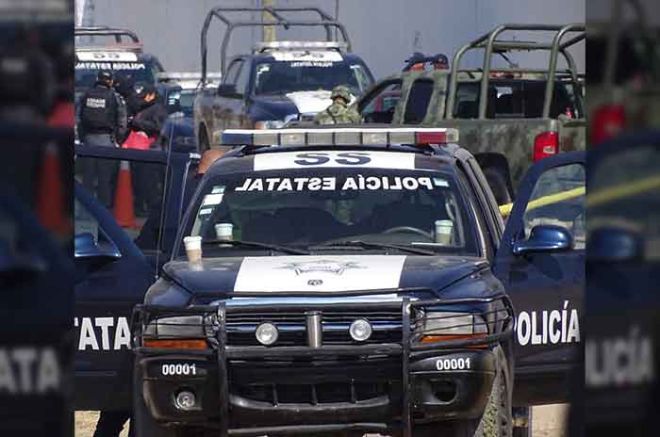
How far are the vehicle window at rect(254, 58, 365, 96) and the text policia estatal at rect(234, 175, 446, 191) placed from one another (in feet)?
47.2

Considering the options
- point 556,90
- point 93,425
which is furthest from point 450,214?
point 556,90

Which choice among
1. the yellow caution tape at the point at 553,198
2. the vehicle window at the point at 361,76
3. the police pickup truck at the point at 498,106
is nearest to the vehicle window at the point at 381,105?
the police pickup truck at the point at 498,106

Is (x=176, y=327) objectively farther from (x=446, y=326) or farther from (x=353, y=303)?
(x=446, y=326)

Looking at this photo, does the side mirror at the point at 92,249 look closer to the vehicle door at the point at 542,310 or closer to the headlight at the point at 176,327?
the headlight at the point at 176,327

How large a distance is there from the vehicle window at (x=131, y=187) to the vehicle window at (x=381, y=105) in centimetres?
912

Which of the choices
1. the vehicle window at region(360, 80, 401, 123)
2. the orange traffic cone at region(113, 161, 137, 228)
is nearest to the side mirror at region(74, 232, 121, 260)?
the orange traffic cone at region(113, 161, 137, 228)

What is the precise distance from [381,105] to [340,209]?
417 inches

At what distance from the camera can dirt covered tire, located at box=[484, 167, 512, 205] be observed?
1392cm

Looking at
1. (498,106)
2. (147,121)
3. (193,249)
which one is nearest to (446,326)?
(193,249)

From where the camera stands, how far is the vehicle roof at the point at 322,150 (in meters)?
7.18

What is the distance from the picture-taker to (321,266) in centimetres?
620

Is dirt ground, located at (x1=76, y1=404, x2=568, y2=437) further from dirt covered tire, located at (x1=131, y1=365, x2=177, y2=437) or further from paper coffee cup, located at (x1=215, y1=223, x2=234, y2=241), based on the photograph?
dirt covered tire, located at (x1=131, y1=365, x2=177, y2=437)

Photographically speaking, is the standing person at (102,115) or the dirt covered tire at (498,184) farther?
the standing person at (102,115)

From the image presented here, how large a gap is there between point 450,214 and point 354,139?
26.2 inches
